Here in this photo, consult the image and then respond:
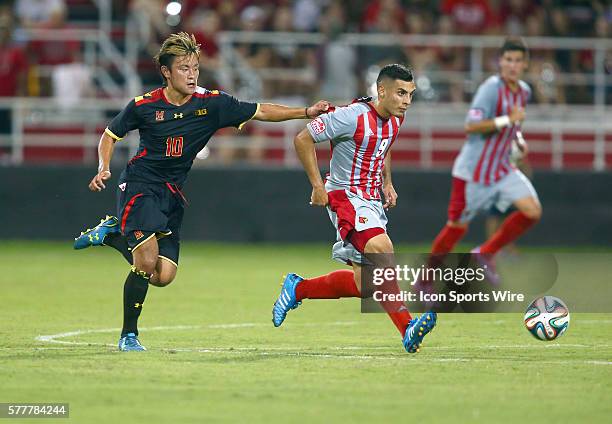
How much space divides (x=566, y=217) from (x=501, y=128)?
624 centimetres

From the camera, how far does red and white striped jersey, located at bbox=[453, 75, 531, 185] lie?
13391 mm

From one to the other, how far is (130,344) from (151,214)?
93cm

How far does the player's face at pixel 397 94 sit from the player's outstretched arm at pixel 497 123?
4115 millimetres

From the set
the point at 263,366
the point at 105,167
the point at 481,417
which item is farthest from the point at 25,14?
the point at 481,417

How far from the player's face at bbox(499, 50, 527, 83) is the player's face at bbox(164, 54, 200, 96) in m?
5.06

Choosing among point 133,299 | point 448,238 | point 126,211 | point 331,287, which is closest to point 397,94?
point 331,287

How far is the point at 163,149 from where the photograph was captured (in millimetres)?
9250

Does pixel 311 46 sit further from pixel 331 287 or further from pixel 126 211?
pixel 126 211

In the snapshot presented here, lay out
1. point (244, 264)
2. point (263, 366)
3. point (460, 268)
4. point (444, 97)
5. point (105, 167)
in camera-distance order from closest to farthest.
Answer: point (263, 366)
point (105, 167)
point (460, 268)
point (244, 264)
point (444, 97)

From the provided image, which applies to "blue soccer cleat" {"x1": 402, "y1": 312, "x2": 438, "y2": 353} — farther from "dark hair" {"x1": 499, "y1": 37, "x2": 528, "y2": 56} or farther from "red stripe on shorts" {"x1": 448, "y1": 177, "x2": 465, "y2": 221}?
"dark hair" {"x1": 499, "y1": 37, "x2": 528, "y2": 56}

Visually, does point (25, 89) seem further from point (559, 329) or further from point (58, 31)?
point (559, 329)

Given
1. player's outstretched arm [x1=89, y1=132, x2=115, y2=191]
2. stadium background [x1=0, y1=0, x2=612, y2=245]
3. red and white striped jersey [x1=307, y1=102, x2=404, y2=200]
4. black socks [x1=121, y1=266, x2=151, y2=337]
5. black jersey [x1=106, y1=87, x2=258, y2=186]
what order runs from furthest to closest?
stadium background [x1=0, y1=0, x2=612, y2=245]
red and white striped jersey [x1=307, y1=102, x2=404, y2=200]
black jersey [x1=106, y1=87, x2=258, y2=186]
black socks [x1=121, y1=266, x2=151, y2=337]
player's outstretched arm [x1=89, y1=132, x2=115, y2=191]

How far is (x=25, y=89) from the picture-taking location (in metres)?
19.1

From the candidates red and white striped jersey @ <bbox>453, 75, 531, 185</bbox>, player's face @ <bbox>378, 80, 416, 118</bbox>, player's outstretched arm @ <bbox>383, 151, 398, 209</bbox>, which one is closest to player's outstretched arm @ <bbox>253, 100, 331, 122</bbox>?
player's face @ <bbox>378, 80, 416, 118</bbox>
